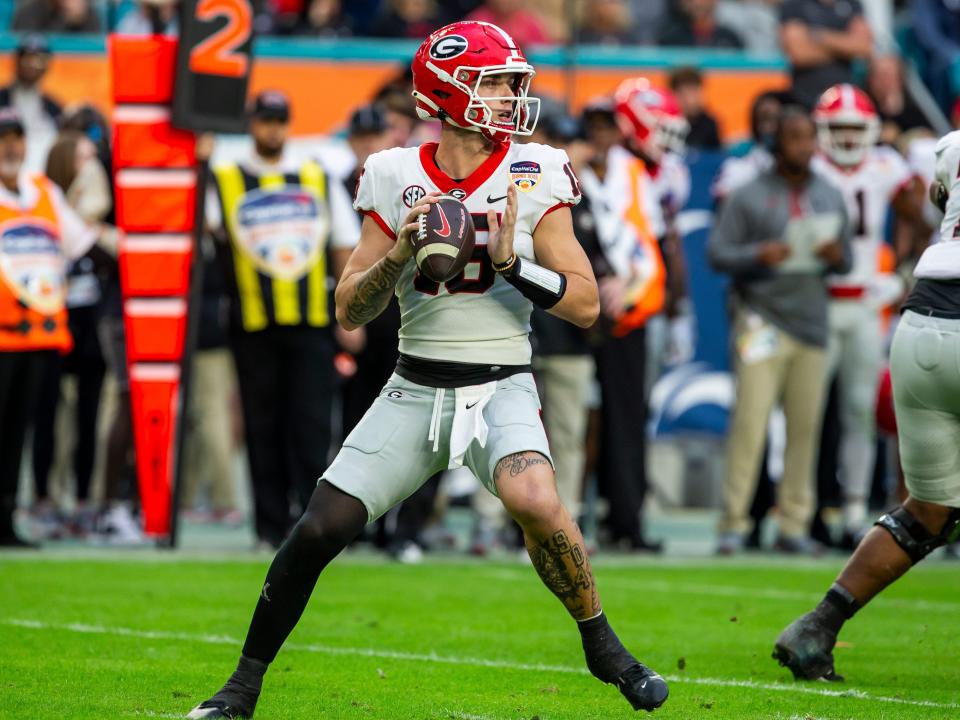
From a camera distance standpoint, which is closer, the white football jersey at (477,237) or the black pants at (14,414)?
the white football jersey at (477,237)

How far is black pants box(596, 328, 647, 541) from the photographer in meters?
10.7

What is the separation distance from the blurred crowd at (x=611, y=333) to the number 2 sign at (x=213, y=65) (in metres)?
0.17

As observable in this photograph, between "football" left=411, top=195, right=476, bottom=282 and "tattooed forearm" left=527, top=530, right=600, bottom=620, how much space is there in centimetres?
84

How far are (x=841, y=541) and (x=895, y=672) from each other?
4.98 m

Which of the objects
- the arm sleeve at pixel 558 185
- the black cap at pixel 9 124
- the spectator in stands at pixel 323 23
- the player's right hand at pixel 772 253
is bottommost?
the spectator in stands at pixel 323 23

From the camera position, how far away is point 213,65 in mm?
10180

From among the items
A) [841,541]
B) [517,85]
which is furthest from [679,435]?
[517,85]

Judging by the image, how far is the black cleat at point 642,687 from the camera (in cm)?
509

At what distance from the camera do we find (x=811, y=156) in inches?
425

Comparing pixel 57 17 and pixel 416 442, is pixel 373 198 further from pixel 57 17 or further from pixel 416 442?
pixel 57 17

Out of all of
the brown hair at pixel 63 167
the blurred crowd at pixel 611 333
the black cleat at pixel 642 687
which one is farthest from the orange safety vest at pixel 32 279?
the black cleat at pixel 642 687

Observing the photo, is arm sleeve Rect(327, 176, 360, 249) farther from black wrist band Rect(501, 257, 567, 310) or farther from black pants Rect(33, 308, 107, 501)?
black wrist band Rect(501, 257, 567, 310)

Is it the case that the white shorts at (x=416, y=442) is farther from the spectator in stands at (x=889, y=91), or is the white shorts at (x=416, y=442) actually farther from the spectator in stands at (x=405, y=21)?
the spectator in stands at (x=405, y=21)

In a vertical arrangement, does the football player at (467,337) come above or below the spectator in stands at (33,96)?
above
